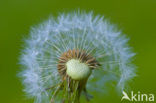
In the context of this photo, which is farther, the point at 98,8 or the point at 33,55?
the point at 98,8

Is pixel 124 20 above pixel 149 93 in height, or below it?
above

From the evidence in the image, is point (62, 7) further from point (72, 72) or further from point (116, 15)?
point (72, 72)

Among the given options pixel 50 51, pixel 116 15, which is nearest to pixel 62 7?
pixel 116 15
